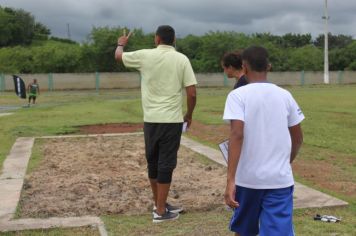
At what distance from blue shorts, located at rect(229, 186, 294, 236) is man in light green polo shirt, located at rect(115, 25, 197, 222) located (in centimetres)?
185

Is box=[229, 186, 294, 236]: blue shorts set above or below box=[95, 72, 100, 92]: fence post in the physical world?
above

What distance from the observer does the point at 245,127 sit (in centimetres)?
349

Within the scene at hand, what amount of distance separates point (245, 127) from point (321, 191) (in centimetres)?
369

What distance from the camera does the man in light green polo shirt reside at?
5.39 m

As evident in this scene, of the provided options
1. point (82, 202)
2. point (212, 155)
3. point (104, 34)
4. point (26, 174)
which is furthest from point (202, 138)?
point (104, 34)

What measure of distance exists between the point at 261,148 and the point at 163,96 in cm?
207

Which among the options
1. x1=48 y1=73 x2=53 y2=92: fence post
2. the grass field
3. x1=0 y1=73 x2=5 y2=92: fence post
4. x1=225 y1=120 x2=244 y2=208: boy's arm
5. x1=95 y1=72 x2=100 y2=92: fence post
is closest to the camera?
x1=225 y1=120 x2=244 y2=208: boy's arm

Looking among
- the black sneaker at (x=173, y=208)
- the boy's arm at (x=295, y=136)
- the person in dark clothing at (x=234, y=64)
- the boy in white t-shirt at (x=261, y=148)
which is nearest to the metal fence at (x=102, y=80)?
the black sneaker at (x=173, y=208)

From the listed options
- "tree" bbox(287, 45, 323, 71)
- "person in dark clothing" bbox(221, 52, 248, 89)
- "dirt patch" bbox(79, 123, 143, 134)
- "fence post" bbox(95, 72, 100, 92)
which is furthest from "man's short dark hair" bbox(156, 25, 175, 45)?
"tree" bbox(287, 45, 323, 71)

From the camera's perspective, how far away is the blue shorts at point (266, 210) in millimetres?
3504

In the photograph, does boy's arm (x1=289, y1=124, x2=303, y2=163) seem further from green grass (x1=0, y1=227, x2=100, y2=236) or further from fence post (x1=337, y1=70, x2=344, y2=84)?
fence post (x1=337, y1=70, x2=344, y2=84)

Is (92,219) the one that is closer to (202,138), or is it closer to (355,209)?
(355,209)

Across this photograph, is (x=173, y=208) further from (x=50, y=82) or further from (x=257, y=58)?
(x=50, y=82)

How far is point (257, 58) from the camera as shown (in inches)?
140
